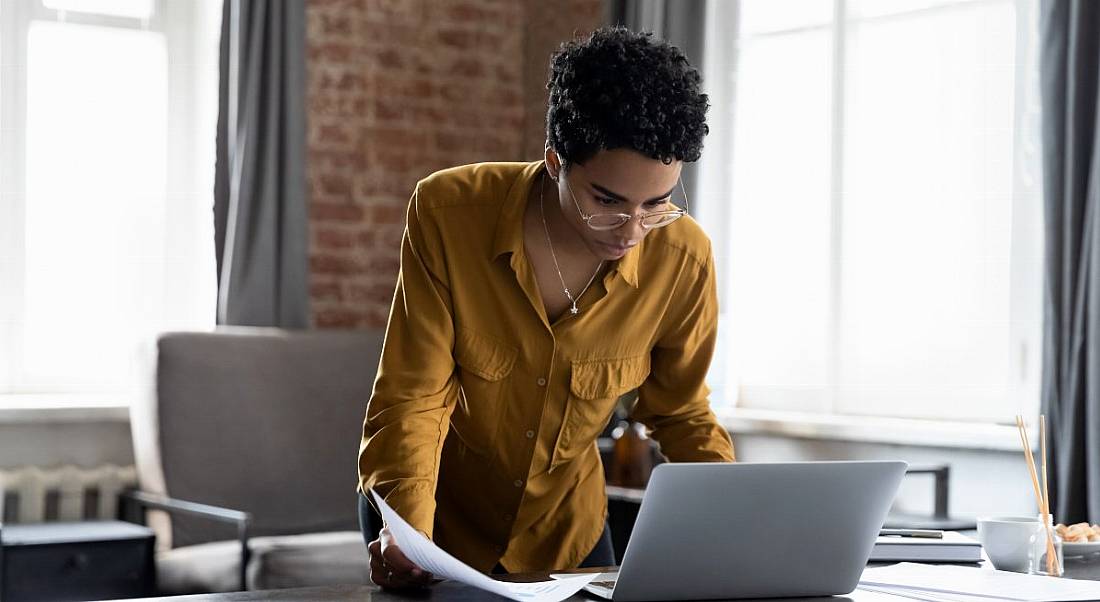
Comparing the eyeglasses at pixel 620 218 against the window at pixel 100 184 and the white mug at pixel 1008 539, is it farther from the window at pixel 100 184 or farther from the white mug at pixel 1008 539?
the window at pixel 100 184

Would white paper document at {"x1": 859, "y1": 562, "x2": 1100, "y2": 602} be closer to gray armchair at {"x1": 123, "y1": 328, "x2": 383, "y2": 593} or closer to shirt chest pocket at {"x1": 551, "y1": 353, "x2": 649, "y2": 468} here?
shirt chest pocket at {"x1": 551, "y1": 353, "x2": 649, "y2": 468}

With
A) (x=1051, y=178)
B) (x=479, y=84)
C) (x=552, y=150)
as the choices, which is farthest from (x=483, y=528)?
(x=479, y=84)

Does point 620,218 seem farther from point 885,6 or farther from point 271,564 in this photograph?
point 885,6

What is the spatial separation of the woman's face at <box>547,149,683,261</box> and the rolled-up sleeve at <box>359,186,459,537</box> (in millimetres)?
222

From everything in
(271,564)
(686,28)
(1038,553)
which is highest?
(686,28)

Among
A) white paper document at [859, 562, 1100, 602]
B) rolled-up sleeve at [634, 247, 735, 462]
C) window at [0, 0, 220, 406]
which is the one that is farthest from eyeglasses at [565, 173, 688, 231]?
window at [0, 0, 220, 406]

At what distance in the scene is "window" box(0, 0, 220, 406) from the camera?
4.14 m

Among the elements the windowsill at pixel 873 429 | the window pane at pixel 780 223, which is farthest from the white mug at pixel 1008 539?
the window pane at pixel 780 223

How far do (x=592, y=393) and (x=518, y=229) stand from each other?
262mm

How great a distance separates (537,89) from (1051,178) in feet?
7.27

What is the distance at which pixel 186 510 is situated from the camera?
3.58 meters

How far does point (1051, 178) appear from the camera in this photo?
319 centimetres

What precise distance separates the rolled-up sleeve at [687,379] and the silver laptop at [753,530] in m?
0.44

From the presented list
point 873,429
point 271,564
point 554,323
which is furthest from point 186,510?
point 554,323
